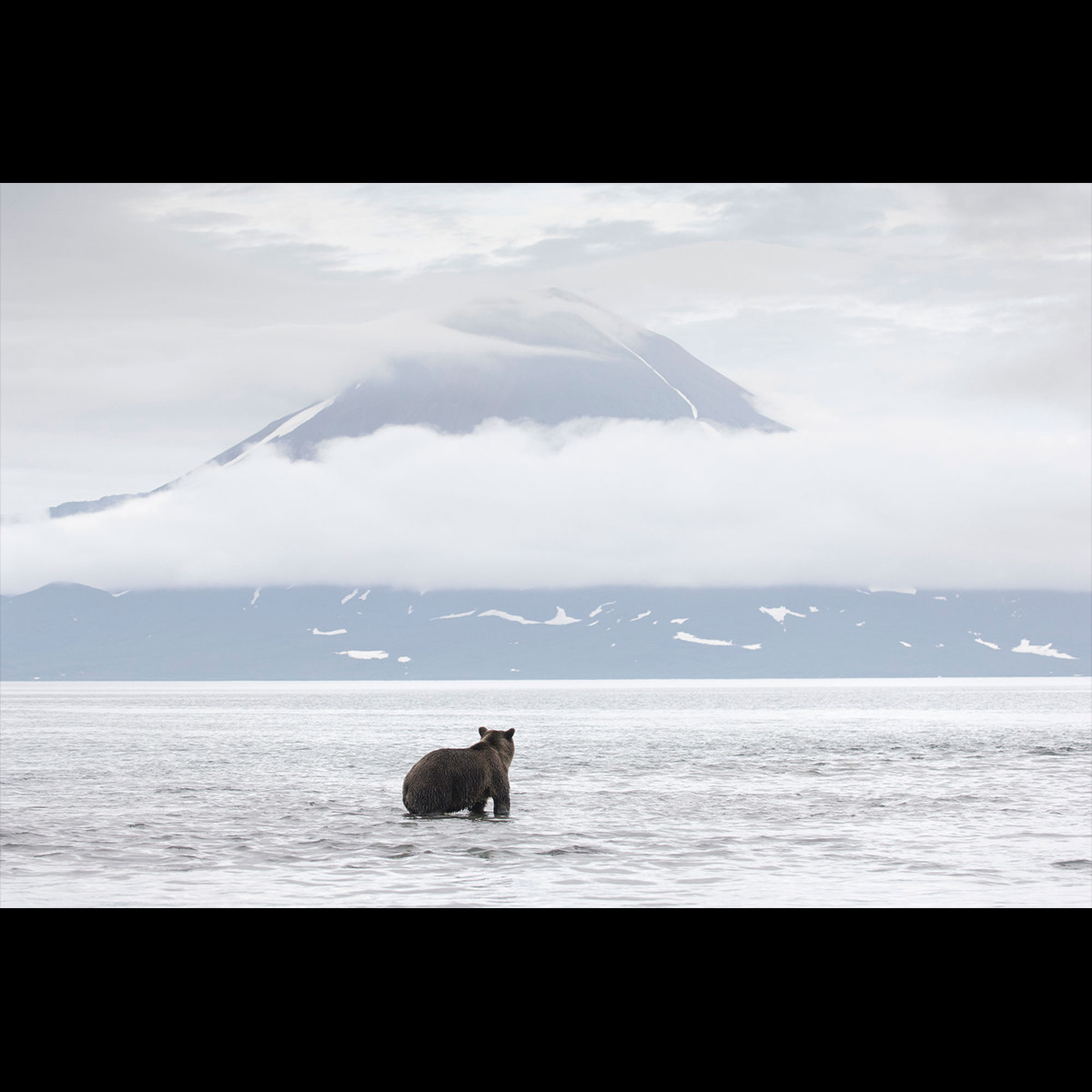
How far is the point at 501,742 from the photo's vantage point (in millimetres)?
20141

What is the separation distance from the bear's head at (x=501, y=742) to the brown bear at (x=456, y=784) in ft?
1.65

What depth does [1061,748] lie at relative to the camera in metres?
37.0

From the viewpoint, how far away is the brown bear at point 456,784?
18922 mm

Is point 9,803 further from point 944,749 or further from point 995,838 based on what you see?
point 944,749

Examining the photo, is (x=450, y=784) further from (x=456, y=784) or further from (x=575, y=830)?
(x=575, y=830)

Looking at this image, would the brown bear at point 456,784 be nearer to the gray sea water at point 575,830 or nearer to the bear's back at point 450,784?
the bear's back at point 450,784

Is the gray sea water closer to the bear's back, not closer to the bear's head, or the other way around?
the bear's back

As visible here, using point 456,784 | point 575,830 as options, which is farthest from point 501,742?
point 575,830

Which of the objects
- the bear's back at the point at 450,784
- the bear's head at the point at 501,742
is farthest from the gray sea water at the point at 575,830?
the bear's head at the point at 501,742

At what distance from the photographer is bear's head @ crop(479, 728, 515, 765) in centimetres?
1986
